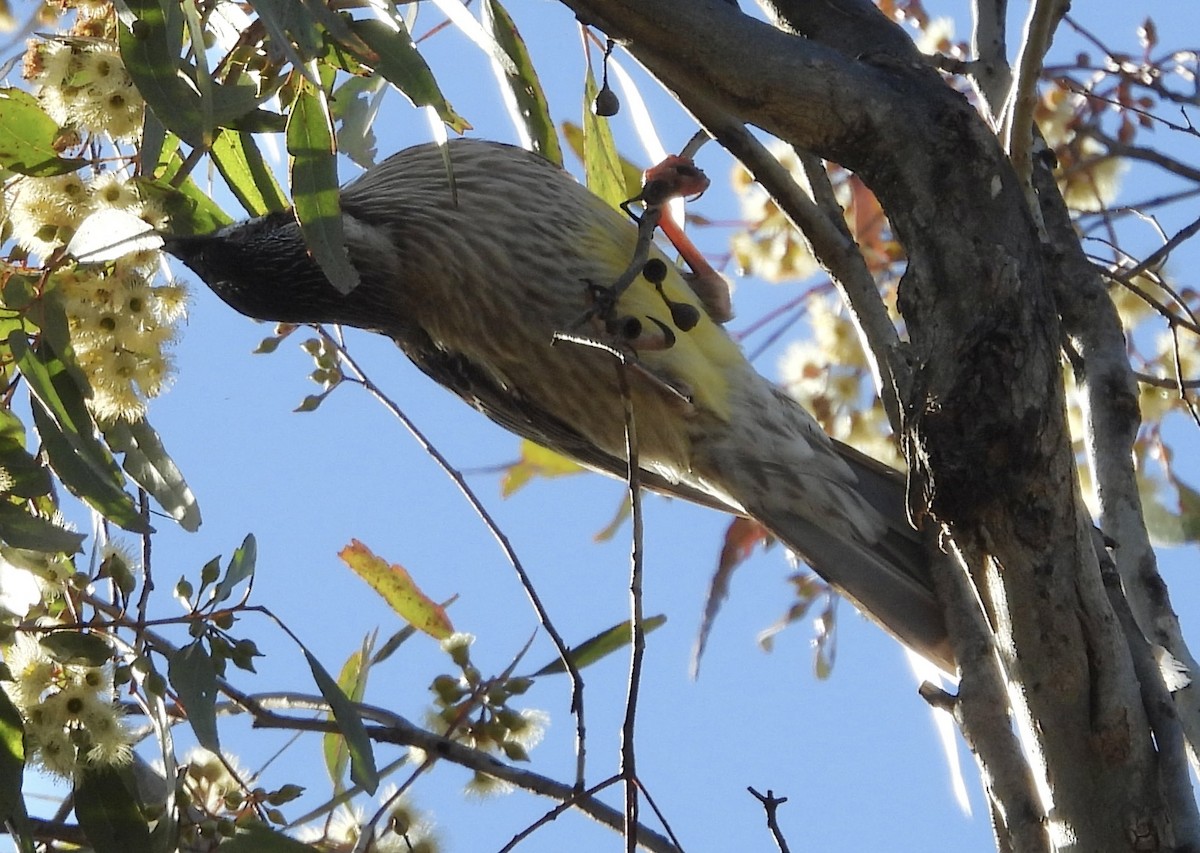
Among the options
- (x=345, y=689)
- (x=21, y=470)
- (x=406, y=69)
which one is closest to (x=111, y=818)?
(x=21, y=470)

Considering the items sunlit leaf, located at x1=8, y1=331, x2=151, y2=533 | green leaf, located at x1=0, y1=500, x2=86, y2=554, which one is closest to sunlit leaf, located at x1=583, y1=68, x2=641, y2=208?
sunlit leaf, located at x1=8, y1=331, x2=151, y2=533

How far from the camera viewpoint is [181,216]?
1650mm

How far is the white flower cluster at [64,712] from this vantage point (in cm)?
142

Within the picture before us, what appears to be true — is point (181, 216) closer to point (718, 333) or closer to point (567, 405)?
point (567, 405)

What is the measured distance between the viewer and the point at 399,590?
2000mm

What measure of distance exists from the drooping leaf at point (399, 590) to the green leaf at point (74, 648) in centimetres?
60

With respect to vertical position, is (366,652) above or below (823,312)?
below

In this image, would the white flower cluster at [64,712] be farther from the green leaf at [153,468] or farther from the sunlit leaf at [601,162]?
the sunlit leaf at [601,162]

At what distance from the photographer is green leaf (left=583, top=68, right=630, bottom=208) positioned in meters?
2.16

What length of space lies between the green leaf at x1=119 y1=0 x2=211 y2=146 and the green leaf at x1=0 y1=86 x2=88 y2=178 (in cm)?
15

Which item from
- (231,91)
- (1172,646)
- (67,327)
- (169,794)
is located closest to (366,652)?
(169,794)

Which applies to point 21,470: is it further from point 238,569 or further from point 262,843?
point 262,843

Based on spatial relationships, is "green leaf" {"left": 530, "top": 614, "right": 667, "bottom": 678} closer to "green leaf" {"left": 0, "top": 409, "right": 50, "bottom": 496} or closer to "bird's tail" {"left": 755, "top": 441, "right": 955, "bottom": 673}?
"bird's tail" {"left": 755, "top": 441, "right": 955, "bottom": 673}

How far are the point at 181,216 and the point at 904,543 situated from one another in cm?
107
